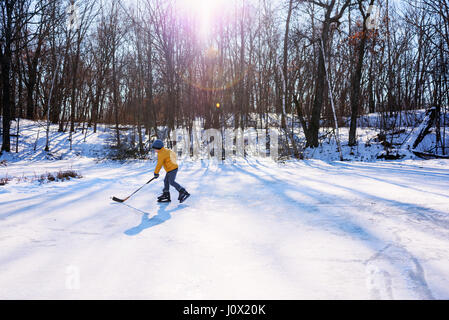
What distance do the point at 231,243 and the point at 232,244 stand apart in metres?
0.04

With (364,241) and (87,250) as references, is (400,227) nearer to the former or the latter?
(364,241)

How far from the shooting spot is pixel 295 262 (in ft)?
10.1

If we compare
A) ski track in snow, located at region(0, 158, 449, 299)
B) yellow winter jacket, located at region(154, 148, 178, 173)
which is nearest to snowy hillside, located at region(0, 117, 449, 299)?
ski track in snow, located at region(0, 158, 449, 299)

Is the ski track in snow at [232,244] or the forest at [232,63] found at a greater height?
the forest at [232,63]

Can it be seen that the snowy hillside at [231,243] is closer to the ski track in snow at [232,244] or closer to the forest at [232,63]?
the ski track in snow at [232,244]

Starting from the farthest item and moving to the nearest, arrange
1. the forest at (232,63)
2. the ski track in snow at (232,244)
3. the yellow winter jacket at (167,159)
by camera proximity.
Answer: the forest at (232,63), the yellow winter jacket at (167,159), the ski track in snow at (232,244)

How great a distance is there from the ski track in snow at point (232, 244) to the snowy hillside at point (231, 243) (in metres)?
0.02

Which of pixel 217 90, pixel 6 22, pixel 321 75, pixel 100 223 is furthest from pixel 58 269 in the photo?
pixel 6 22

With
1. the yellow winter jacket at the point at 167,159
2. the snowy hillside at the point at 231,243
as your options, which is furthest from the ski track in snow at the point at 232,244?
the yellow winter jacket at the point at 167,159

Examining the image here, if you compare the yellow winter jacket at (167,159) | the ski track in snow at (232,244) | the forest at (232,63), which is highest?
the forest at (232,63)

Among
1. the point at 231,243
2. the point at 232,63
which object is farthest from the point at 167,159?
the point at 232,63

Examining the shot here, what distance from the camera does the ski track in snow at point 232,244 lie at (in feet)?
8.39

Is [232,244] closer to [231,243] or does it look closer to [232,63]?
[231,243]

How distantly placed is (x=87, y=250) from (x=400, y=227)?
4.67 meters
